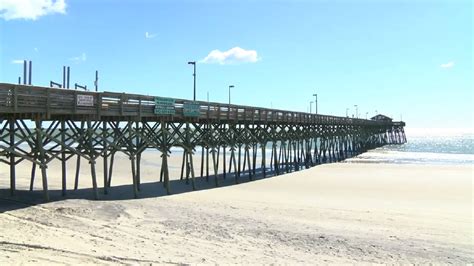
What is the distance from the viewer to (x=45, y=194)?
14.6 meters

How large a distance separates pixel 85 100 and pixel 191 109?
21.0 feet

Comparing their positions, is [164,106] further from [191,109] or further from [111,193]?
[111,193]

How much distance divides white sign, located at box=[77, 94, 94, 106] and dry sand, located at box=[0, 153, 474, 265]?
3.24 metres

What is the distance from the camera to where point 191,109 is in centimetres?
2102

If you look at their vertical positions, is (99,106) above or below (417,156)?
above

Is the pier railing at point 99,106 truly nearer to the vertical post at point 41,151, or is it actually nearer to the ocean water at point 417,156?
the vertical post at point 41,151

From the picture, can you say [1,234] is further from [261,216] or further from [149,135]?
[149,135]

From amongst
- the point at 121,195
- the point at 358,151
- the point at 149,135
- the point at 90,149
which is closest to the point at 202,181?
the point at 149,135

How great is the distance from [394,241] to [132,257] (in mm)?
6281

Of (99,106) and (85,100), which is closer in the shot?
(85,100)

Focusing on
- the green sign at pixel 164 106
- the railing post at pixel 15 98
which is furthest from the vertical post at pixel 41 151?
the green sign at pixel 164 106

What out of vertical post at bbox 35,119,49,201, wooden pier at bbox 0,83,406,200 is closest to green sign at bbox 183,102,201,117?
wooden pier at bbox 0,83,406,200

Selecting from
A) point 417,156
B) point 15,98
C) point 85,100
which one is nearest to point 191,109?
point 85,100

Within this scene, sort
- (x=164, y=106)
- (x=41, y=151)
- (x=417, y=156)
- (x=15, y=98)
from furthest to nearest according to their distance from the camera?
(x=417, y=156)
(x=164, y=106)
(x=41, y=151)
(x=15, y=98)
